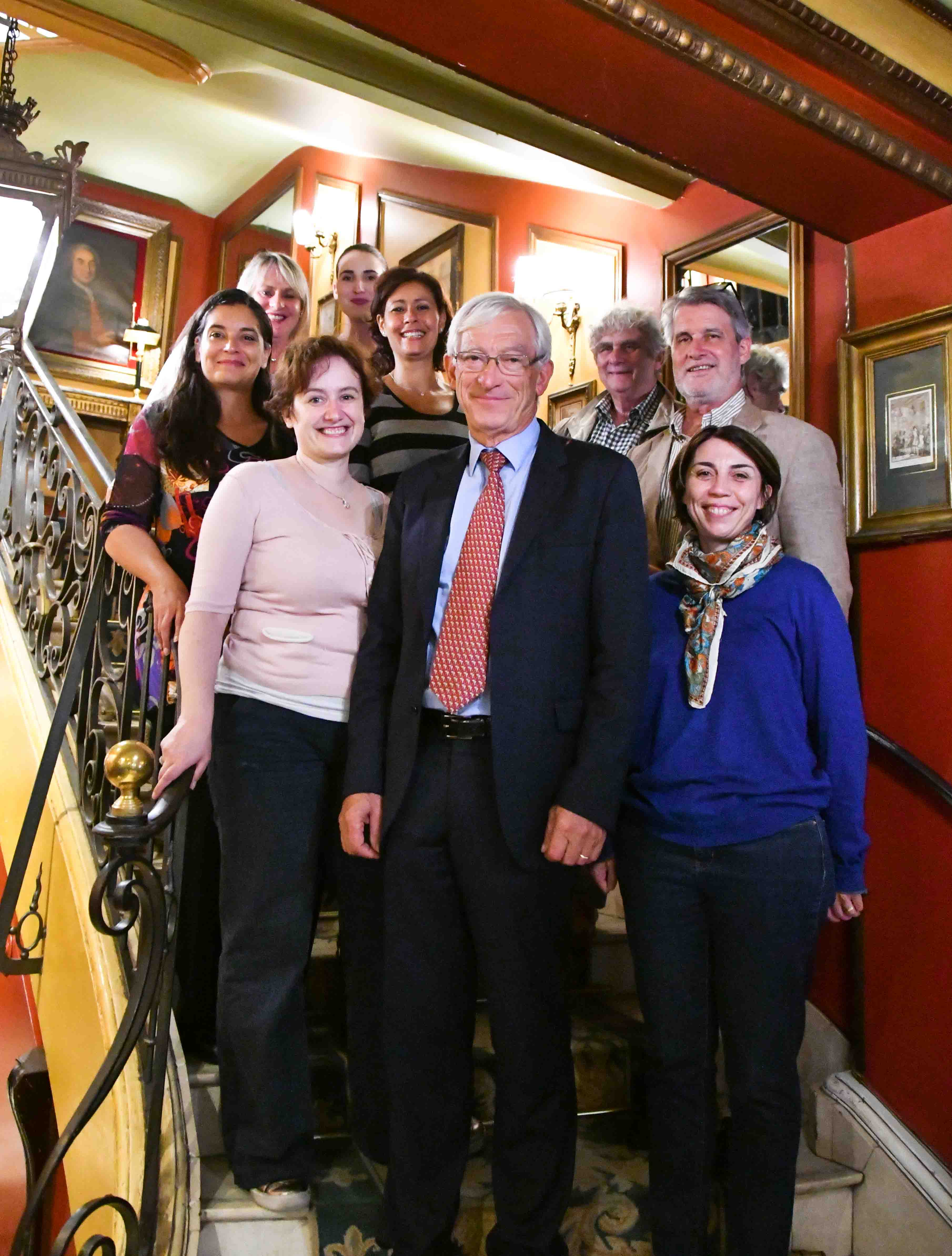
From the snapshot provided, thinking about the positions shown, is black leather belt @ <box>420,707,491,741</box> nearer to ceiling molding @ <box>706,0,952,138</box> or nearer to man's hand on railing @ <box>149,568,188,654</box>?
man's hand on railing @ <box>149,568,188,654</box>

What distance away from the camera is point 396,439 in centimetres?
231

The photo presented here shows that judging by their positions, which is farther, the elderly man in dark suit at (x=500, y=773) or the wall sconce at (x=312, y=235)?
the wall sconce at (x=312, y=235)

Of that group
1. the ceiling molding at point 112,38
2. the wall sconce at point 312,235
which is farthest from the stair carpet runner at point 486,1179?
the wall sconce at point 312,235

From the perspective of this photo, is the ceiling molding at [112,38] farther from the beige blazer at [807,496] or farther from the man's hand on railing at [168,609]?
the beige blazer at [807,496]

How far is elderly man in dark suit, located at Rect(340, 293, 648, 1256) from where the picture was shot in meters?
1.68

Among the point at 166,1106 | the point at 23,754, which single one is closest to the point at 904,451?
the point at 166,1106

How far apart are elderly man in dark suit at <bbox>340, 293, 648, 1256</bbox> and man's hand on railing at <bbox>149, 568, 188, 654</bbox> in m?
0.41

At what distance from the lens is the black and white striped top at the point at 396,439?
2.29 m

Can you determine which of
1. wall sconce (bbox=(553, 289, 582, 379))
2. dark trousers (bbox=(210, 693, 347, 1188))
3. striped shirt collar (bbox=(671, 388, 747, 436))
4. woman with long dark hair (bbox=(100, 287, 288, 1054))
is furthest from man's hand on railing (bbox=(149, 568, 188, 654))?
wall sconce (bbox=(553, 289, 582, 379))

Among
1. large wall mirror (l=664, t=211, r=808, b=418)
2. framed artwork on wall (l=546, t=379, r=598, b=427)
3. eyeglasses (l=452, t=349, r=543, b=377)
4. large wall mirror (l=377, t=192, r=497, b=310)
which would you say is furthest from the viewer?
large wall mirror (l=377, t=192, r=497, b=310)

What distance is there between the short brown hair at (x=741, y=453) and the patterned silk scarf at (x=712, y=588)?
3.1 inches

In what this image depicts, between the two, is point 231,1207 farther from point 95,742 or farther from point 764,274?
point 764,274

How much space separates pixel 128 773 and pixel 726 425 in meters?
1.44

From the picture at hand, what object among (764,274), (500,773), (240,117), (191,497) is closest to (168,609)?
(191,497)
